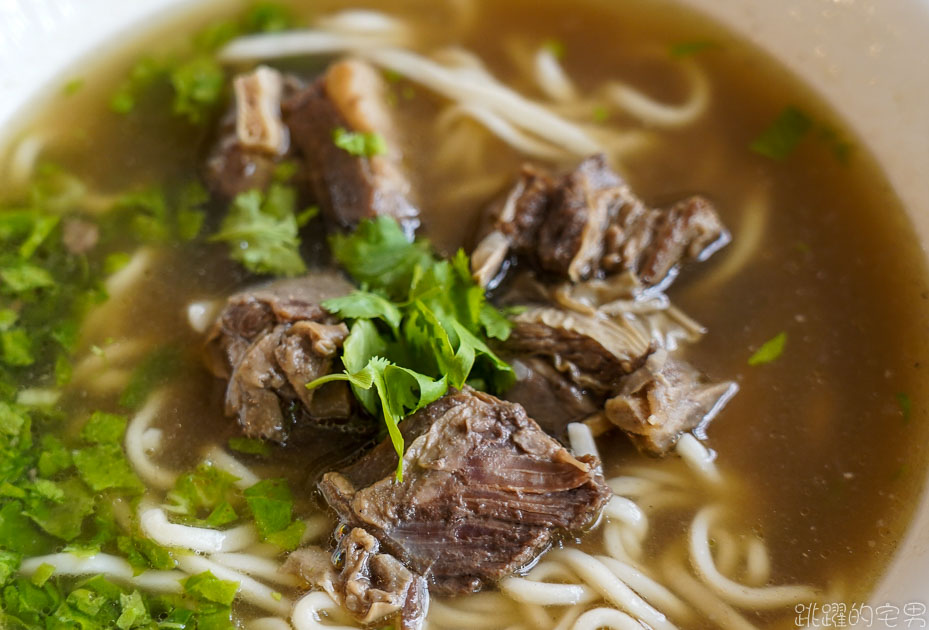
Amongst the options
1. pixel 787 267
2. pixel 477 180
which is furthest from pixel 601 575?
pixel 477 180

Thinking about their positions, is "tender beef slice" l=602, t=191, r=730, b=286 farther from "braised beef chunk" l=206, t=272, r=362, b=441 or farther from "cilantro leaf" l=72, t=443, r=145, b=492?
"cilantro leaf" l=72, t=443, r=145, b=492

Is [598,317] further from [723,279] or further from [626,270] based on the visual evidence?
[723,279]

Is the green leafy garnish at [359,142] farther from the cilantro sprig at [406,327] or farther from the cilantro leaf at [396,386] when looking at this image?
the cilantro leaf at [396,386]

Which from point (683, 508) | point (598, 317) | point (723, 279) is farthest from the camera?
point (723, 279)

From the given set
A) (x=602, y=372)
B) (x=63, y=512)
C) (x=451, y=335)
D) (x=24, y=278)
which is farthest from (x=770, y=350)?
(x=24, y=278)

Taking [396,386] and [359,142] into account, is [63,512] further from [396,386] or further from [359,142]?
[359,142]

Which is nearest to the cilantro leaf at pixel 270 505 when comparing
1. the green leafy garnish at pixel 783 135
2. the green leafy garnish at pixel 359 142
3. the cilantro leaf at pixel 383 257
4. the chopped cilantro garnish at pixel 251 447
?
the chopped cilantro garnish at pixel 251 447

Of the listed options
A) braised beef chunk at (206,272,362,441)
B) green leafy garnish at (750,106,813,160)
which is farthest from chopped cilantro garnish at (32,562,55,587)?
green leafy garnish at (750,106,813,160)

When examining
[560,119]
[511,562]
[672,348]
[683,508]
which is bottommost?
[511,562]
